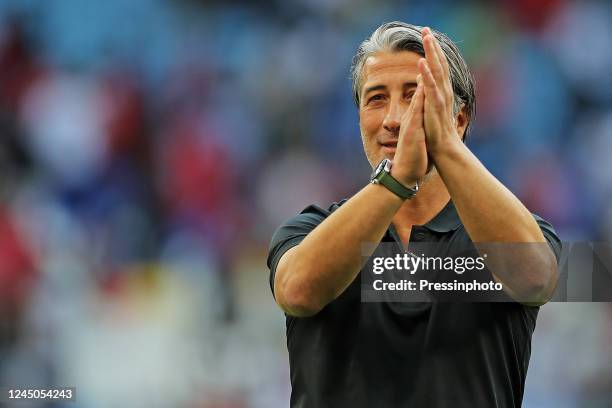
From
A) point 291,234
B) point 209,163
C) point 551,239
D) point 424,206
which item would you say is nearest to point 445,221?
point 424,206

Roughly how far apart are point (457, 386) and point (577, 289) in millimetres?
735

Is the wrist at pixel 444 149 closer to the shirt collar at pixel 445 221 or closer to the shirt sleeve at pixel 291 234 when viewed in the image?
the shirt collar at pixel 445 221

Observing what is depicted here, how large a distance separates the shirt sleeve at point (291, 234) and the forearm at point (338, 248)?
0.15 metres

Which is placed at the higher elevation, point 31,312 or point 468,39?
point 468,39

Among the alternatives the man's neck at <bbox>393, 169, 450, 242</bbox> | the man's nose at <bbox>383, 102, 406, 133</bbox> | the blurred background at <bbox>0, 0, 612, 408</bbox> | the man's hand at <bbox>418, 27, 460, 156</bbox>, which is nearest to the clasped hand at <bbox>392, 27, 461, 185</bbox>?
the man's hand at <bbox>418, 27, 460, 156</bbox>

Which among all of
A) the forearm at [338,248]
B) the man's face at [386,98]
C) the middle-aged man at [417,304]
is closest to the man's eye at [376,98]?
the man's face at [386,98]

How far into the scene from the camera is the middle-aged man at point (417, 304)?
151 centimetres

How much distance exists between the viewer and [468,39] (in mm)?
4340

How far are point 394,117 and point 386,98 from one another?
7 cm

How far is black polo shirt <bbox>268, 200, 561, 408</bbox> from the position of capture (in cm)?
158

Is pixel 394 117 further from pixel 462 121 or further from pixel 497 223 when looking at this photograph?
pixel 497 223

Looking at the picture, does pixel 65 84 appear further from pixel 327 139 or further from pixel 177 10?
pixel 327 139

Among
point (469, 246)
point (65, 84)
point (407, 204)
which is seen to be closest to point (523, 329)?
point (469, 246)

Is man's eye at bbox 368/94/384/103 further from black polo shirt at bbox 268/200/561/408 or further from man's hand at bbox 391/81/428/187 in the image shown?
black polo shirt at bbox 268/200/561/408
